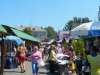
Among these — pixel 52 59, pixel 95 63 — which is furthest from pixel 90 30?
pixel 52 59

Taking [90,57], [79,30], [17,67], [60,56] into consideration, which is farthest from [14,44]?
[90,57]

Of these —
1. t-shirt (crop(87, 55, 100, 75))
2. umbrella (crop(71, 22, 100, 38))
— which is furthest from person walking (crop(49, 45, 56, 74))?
t-shirt (crop(87, 55, 100, 75))

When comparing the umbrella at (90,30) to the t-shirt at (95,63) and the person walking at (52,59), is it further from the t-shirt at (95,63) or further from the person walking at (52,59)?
the person walking at (52,59)

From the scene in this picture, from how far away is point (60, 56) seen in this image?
21984 mm

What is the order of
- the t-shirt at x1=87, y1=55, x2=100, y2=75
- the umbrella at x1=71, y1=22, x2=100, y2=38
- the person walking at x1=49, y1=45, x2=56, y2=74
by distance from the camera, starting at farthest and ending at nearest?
the person walking at x1=49, y1=45, x2=56, y2=74, the umbrella at x1=71, y1=22, x2=100, y2=38, the t-shirt at x1=87, y1=55, x2=100, y2=75

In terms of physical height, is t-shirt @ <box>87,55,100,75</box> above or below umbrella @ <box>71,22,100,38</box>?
below

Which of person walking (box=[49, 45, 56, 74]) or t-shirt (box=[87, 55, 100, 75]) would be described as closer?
t-shirt (box=[87, 55, 100, 75])

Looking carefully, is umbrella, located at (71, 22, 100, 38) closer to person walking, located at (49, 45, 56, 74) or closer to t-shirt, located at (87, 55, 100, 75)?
t-shirt, located at (87, 55, 100, 75)

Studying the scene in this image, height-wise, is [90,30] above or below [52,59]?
above

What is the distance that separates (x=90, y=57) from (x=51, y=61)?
36.8ft

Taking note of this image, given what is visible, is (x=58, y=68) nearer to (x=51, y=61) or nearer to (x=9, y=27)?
(x=51, y=61)

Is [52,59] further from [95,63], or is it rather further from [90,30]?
[95,63]

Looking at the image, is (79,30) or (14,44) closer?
(79,30)

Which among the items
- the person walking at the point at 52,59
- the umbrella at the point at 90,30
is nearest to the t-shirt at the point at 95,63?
the umbrella at the point at 90,30
